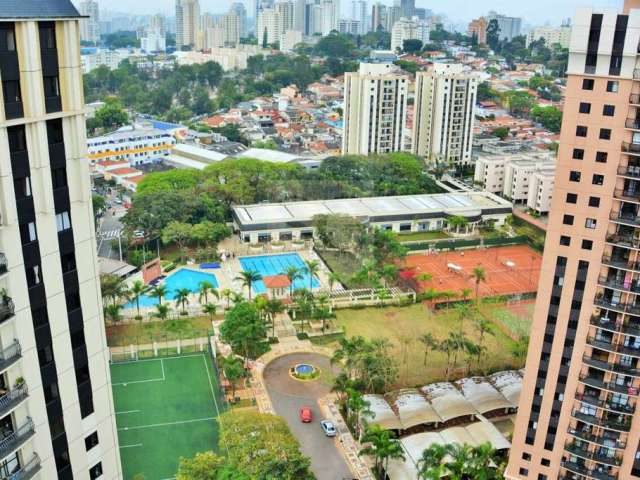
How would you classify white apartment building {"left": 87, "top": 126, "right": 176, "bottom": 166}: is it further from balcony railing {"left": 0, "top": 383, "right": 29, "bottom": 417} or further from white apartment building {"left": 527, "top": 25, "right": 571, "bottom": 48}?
white apartment building {"left": 527, "top": 25, "right": 571, "bottom": 48}

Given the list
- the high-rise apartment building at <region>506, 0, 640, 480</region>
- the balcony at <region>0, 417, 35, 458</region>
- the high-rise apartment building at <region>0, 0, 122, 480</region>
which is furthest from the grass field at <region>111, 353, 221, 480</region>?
the high-rise apartment building at <region>506, 0, 640, 480</region>

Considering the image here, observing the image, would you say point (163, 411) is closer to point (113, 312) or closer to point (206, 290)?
point (113, 312)

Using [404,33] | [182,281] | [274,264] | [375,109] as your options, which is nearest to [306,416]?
[182,281]

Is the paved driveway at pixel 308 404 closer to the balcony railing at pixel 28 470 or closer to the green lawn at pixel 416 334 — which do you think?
the green lawn at pixel 416 334

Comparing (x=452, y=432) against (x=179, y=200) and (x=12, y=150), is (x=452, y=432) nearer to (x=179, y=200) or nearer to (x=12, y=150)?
(x=12, y=150)

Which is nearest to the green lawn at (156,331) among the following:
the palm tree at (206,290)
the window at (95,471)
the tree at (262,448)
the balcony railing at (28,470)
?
the palm tree at (206,290)
